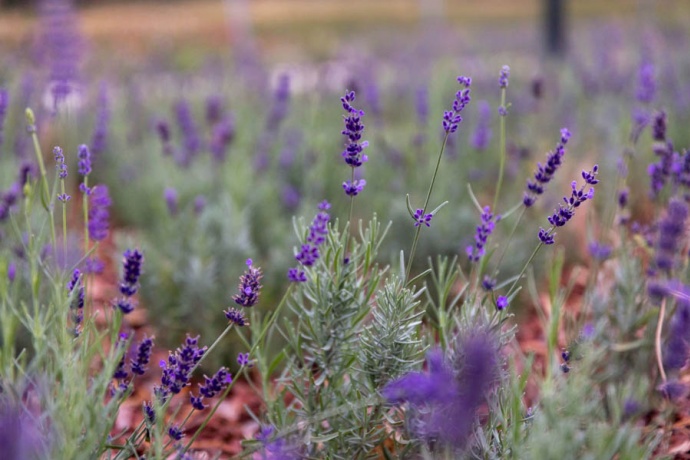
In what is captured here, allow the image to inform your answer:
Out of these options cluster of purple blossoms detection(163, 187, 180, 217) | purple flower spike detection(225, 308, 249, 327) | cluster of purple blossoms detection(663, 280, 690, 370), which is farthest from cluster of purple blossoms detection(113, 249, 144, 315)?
cluster of purple blossoms detection(163, 187, 180, 217)

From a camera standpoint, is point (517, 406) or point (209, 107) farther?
point (209, 107)

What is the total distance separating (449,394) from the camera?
52.6 inches

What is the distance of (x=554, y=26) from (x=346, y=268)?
9.95 metres

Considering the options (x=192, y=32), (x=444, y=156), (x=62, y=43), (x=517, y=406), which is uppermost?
(x=62, y=43)

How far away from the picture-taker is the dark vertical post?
10604 mm

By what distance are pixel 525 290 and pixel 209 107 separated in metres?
2.00

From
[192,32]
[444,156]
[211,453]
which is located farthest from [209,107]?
[192,32]

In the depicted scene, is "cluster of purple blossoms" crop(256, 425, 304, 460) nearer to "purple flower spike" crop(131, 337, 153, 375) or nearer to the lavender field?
the lavender field

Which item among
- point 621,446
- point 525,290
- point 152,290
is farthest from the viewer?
point 525,290

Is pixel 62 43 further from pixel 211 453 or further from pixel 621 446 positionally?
pixel 621 446

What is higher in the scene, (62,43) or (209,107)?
(62,43)

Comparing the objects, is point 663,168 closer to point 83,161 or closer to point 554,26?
point 83,161

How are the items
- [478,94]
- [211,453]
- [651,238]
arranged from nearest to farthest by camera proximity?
1. [211,453]
2. [651,238]
3. [478,94]

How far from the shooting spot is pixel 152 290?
2984 millimetres
